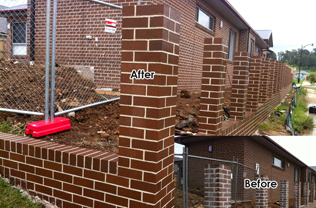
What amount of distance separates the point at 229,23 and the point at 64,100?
1234 cm

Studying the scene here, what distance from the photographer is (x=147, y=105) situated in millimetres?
2543

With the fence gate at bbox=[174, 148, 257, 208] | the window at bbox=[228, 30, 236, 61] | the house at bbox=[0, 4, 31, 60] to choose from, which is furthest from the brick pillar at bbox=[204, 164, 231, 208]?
the window at bbox=[228, 30, 236, 61]

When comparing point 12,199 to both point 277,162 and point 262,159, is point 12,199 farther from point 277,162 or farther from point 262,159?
point 277,162

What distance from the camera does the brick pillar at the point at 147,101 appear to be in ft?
8.18

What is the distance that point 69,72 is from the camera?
6703 mm

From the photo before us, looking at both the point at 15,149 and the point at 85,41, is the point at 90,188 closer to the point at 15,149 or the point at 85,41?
the point at 15,149

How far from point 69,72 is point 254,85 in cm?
463

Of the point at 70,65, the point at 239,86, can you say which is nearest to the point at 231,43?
the point at 70,65

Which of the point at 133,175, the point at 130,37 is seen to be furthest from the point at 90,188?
the point at 130,37

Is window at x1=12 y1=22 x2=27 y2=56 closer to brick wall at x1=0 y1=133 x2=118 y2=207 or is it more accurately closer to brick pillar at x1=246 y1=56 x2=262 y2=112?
brick wall at x1=0 y1=133 x2=118 y2=207

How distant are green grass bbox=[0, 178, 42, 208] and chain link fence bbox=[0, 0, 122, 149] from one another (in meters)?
1.02

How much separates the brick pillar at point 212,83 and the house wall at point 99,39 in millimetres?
3539

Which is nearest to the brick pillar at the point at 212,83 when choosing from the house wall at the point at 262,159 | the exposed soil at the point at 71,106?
the exposed soil at the point at 71,106

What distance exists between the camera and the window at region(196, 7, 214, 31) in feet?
35.4
